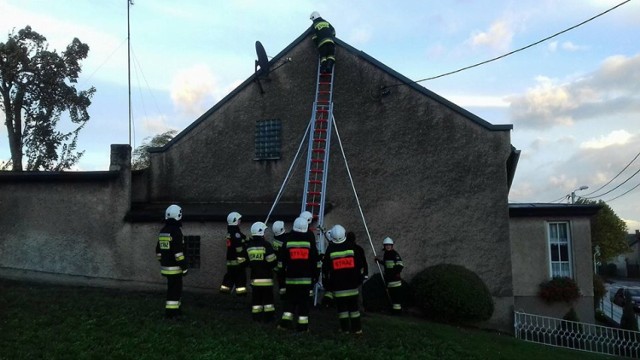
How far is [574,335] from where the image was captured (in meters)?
14.1

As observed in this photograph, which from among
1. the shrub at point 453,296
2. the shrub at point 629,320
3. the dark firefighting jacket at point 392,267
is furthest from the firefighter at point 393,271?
the shrub at point 629,320

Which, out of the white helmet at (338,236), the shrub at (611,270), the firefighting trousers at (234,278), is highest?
the white helmet at (338,236)

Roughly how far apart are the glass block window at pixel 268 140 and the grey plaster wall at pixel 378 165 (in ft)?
0.56

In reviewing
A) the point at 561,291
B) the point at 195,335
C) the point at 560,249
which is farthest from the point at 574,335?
the point at 195,335

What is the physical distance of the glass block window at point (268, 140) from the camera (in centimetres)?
1509

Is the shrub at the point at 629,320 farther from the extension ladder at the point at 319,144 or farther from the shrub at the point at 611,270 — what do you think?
the shrub at the point at 611,270

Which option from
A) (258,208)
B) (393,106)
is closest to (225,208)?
(258,208)

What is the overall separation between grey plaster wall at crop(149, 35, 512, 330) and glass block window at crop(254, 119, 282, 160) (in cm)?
17

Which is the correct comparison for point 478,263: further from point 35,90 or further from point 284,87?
point 35,90

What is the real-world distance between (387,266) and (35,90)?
2193 cm

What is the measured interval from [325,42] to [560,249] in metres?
8.78

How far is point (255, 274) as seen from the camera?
1035 centimetres

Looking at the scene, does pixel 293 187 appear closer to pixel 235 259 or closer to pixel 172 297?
pixel 235 259

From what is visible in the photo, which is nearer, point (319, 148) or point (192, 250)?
point (192, 250)
